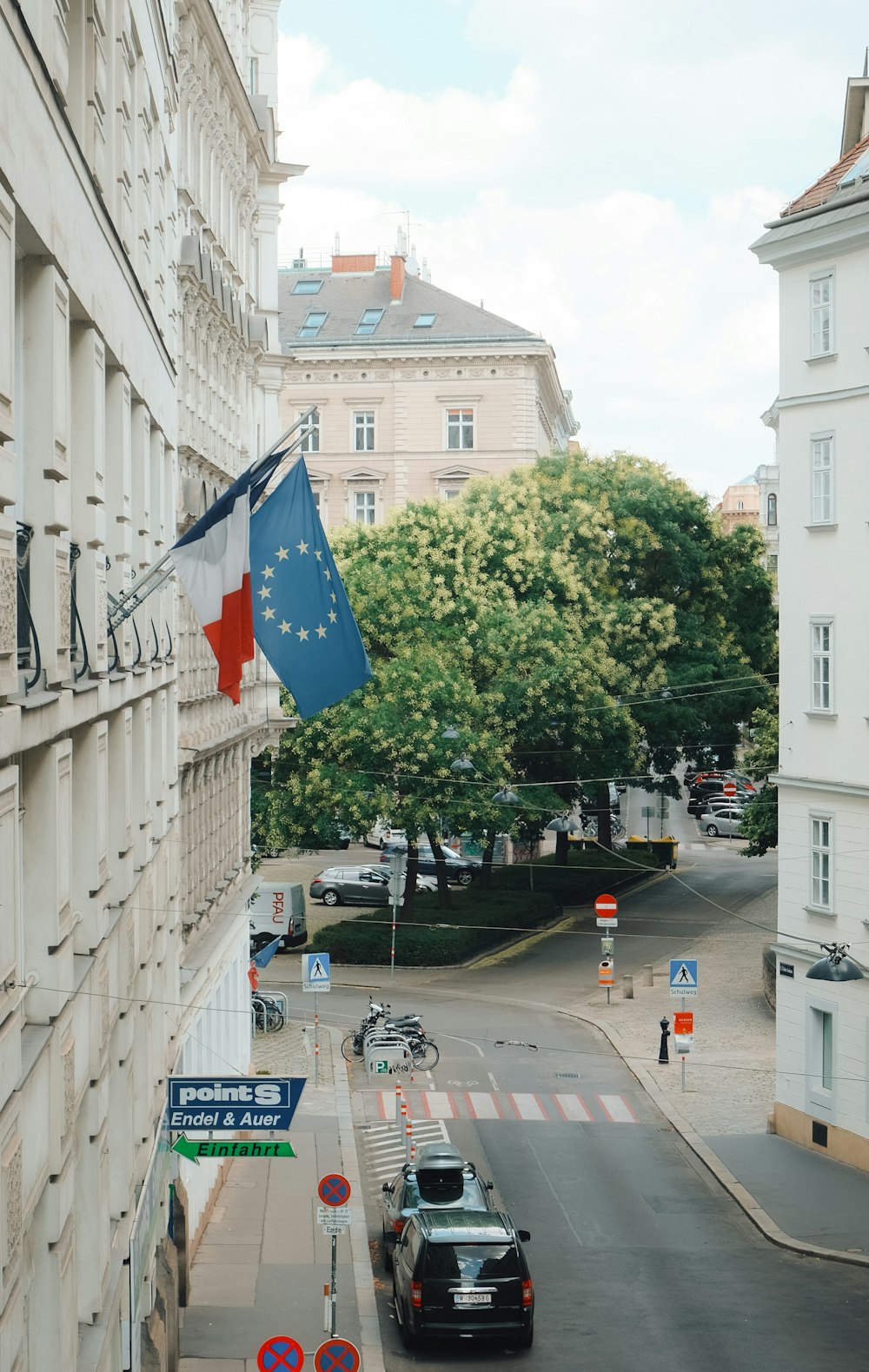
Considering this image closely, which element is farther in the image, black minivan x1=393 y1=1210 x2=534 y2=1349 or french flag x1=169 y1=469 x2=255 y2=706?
black minivan x1=393 y1=1210 x2=534 y2=1349

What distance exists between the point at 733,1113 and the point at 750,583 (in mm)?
27365

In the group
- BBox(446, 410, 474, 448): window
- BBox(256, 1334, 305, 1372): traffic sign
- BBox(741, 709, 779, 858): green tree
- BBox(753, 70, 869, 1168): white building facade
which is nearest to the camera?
BBox(256, 1334, 305, 1372): traffic sign

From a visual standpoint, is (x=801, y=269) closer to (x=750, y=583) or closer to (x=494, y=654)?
(x=494, y=654)

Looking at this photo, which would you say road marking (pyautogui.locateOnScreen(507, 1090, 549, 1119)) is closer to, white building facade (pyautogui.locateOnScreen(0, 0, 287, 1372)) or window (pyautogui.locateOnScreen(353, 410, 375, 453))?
white building facade (pyautogui.locateOnScreen(0, 0, 287, 1372))

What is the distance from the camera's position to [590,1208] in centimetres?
2612

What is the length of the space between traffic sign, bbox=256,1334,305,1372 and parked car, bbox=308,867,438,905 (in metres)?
41.4

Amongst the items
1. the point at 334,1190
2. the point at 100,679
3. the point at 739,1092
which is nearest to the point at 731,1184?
the point at 739,1092

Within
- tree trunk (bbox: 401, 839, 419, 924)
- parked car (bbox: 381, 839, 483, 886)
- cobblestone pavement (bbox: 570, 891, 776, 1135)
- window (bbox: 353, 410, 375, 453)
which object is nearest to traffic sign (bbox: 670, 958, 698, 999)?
cobblestone pavement (bbox: 570, 891, 776, 1135)

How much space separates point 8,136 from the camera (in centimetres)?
739

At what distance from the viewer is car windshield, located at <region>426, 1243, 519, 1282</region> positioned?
19.7 m

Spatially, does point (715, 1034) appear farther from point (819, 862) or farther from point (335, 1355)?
point (335, 1355)

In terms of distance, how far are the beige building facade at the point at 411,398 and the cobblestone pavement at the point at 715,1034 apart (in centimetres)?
2758

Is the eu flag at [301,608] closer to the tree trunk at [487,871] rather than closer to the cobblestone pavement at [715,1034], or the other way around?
the cobblestone pavement at [715,1034]

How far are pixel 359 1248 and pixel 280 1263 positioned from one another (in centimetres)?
143
